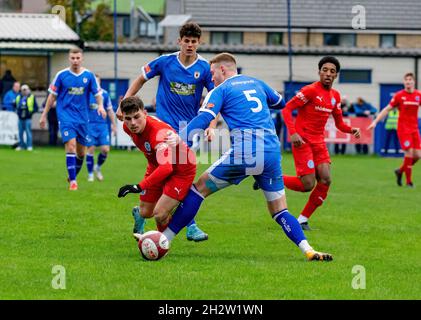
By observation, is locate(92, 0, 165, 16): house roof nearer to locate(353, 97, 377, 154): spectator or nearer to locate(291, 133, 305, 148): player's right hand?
locate(353, 97, 377, 154): spectator

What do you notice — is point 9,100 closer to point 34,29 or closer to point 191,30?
point 34,29

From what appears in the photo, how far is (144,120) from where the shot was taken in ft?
34.1

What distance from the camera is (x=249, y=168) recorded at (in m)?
10.3

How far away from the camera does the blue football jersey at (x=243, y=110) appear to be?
10.4 metres

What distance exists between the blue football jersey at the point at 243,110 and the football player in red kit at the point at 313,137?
2996 mm

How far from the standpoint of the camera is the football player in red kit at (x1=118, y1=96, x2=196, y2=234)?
10.3 metres

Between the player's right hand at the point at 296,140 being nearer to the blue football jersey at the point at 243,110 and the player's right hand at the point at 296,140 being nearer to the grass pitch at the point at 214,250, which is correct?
the grass pitch at the point at 214,250

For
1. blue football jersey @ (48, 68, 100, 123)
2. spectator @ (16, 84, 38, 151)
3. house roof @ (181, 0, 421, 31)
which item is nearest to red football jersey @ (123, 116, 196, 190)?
blue football jersey @ (48, 68, 100, 123)

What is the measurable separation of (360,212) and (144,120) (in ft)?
20.6

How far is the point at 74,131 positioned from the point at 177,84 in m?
6.19

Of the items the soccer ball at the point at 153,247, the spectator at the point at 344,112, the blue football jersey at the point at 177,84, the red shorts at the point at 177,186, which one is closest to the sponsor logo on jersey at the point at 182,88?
the blue football jersey at the point at 177,84

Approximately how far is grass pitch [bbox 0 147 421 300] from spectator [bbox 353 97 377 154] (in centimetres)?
1763
